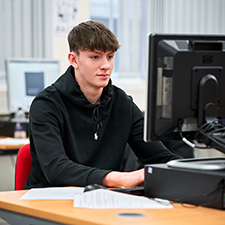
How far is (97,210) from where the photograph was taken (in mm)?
1115

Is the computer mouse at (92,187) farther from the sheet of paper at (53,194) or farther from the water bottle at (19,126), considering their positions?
the water bottle at (19,126)

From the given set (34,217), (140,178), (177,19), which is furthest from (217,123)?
(177,19)

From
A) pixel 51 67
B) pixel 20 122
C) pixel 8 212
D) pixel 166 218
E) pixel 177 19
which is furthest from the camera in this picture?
pixel 177 19

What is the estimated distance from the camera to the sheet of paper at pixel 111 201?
116cm

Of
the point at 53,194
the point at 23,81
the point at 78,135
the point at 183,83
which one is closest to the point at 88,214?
the point at 53,194

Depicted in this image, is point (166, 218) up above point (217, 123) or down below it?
below

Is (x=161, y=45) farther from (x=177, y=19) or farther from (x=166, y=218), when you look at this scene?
(x=177, y=19)

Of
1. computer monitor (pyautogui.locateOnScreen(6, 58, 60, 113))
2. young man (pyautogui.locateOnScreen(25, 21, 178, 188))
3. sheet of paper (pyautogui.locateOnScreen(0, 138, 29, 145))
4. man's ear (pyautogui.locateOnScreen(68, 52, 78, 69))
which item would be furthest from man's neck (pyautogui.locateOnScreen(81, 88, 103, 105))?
computer monitor (pyautogui.locateOnScreen(6, 58, 60, 113))

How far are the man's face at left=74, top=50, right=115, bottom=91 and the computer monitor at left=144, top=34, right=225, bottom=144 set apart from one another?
17.3 inches

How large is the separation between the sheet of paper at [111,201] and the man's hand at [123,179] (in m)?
0.12

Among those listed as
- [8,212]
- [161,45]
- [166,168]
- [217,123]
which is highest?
[161,45]

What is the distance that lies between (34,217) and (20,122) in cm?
219

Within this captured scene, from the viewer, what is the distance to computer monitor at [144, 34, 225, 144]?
1269 mm

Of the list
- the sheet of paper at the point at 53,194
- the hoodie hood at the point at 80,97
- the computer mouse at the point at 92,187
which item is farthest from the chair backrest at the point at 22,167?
the computer mouse at the point at 92,187
